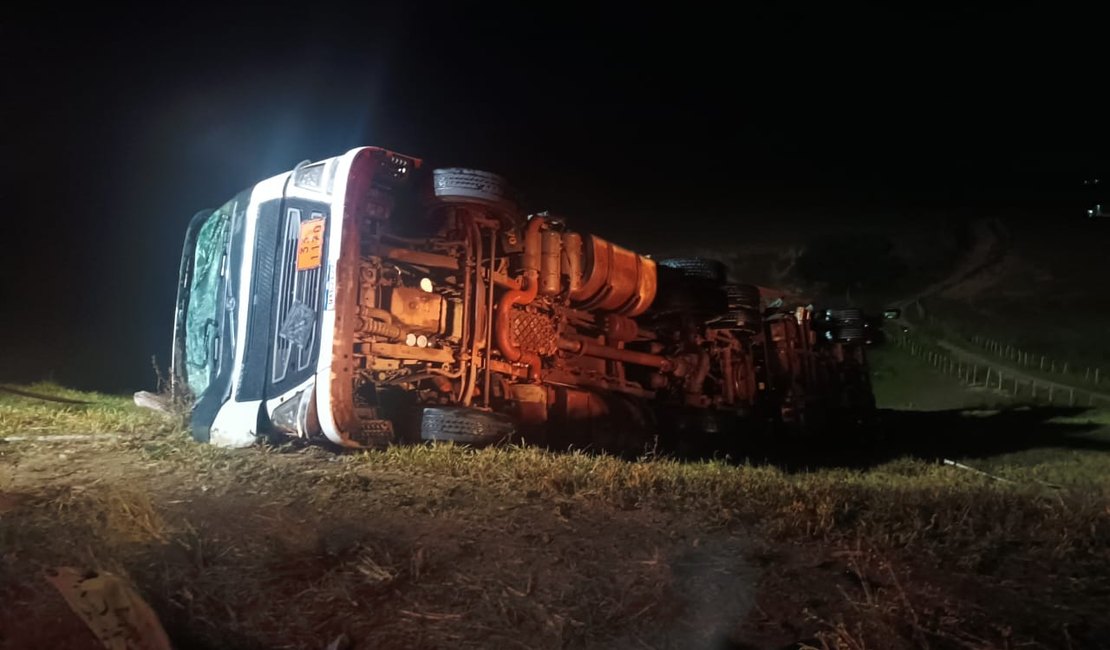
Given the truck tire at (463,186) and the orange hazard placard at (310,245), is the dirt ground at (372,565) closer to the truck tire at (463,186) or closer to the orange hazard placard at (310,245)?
the orange hazard placard at (310,245)

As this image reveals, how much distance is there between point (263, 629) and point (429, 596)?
2.05 ft

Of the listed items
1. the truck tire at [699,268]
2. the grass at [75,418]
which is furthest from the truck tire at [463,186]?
the truck tire at [699,268]

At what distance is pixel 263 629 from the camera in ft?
9.84

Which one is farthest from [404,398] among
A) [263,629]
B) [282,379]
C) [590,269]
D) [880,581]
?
[880,581]

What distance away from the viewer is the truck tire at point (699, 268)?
418 inches

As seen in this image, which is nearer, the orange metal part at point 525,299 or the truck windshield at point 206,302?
the orange metal part at point 525,299

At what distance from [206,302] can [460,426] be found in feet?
10.3

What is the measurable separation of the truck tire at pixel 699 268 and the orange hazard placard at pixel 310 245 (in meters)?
5.06

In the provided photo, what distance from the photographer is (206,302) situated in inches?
305

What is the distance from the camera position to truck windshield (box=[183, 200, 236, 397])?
7.57 metres

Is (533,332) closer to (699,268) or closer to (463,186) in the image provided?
(463,186)

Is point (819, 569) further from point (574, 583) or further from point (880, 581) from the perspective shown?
point (574, 583)

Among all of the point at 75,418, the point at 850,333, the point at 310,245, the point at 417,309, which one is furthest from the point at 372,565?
the point at 850,333

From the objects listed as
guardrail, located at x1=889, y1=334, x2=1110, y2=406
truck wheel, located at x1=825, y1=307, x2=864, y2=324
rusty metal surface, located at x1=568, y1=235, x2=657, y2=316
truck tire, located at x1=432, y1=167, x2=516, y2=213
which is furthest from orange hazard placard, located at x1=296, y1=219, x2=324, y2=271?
guardrail, located at x1=889, y1=334, x2=1110, y2=406
